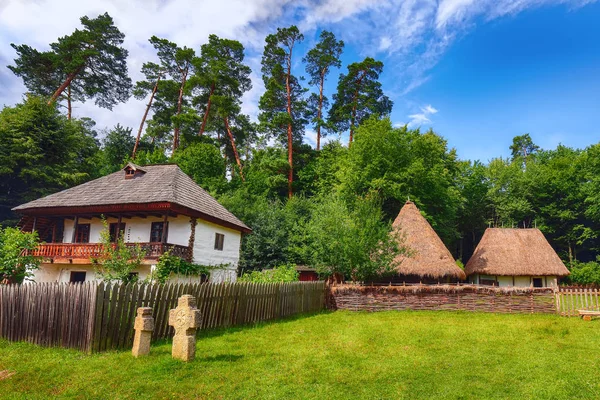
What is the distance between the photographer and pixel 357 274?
65.1ft

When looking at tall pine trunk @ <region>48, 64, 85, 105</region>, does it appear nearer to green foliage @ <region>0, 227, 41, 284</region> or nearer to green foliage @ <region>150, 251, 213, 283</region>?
green foliage @ <region>0, 227, 41, 284</region>

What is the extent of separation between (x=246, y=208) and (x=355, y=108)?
56.2ft

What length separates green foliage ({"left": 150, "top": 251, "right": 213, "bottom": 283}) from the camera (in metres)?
17.4

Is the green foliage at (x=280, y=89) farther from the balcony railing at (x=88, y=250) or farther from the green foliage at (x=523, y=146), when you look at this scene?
the green foliage at (x=523, y=146)

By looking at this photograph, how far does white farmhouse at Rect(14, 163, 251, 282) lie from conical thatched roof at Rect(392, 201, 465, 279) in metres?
11.1

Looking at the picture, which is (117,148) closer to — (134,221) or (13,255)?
(134,221)

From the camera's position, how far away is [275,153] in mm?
37094

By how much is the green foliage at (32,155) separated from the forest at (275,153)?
92 mm

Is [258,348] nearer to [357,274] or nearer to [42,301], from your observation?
[42,301]

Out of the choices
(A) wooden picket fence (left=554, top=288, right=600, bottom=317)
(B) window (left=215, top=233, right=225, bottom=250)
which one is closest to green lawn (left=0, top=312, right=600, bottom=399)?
(A) wooden picket fence (left=554, top=288, right=600, bottom=317)

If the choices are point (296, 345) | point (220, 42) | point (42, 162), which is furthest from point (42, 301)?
point (220, 42)

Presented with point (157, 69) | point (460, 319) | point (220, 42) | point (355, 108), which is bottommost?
point (460, 319)

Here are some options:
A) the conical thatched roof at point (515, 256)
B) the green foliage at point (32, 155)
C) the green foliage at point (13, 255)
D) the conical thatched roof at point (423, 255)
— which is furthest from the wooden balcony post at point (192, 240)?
the conical thatched roof at point (515, 256)

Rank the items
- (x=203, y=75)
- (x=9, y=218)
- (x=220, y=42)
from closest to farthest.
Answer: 1. (x=9, y=218)
2. (x=203, y=75)
3. (x=220, y=42)
